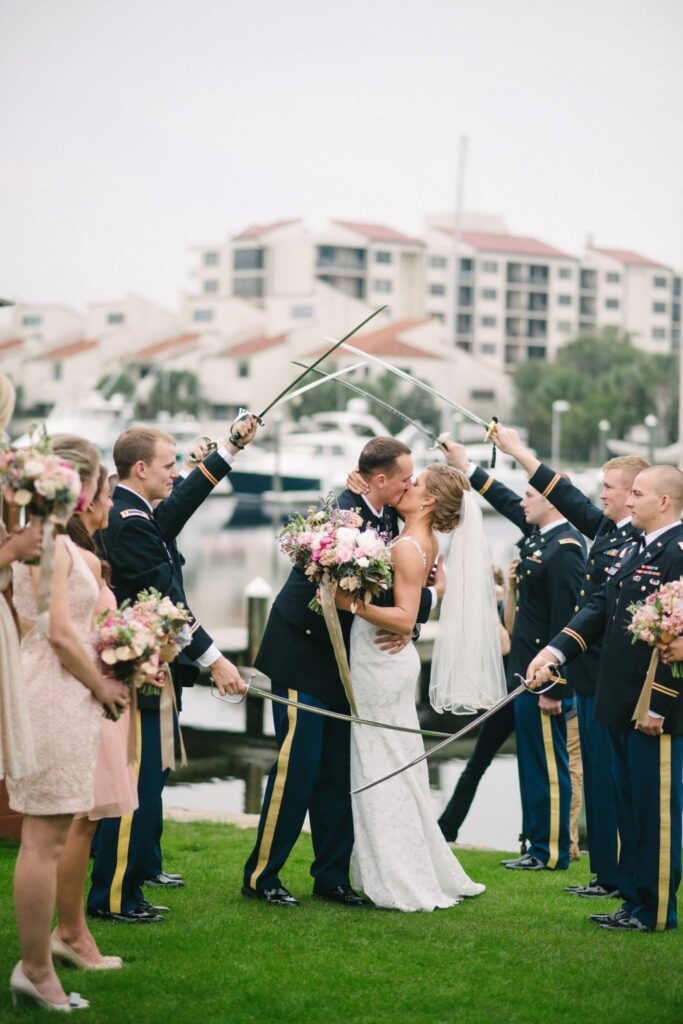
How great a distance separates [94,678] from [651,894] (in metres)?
2.81

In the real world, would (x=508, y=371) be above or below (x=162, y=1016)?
above

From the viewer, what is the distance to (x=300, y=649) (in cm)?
593

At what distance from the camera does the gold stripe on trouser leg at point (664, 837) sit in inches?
222

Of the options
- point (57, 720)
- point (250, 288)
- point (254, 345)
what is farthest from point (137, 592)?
point (250, 288)

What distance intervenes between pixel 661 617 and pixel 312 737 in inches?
65.4

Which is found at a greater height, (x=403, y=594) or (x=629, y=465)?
(x=629, y=465)

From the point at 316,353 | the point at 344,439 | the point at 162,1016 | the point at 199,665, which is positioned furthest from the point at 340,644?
the point at 316,353

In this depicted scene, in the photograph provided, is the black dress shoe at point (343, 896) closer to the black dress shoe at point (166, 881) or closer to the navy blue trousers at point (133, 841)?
the black dress shoe at point (166, 881)

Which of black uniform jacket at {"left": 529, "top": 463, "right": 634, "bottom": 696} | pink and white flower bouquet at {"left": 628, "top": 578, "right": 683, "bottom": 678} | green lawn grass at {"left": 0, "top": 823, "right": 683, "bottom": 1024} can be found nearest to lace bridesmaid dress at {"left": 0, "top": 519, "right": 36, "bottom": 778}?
green lawn grass at {"left": 0, "top": 823, "right": 683, "bottom": 1024}

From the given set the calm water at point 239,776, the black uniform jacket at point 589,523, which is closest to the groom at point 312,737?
the black uniform jacket at point 589,523

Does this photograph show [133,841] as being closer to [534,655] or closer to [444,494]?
[444,494]

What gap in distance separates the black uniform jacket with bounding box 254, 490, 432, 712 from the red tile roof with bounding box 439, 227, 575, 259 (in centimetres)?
9900

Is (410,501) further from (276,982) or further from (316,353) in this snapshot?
(316,353)

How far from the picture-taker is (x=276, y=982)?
474cm
